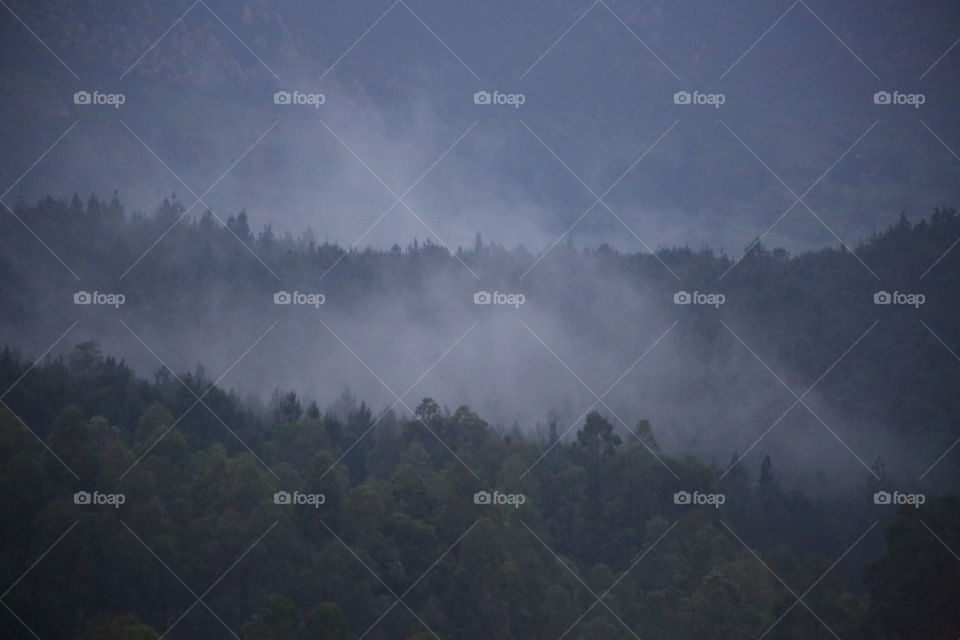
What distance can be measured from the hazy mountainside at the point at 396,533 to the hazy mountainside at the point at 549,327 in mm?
1710

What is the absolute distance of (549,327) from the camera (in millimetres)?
29328

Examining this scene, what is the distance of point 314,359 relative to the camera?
2794 cm

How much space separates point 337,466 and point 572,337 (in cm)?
964

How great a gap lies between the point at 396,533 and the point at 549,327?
10480 millimetres

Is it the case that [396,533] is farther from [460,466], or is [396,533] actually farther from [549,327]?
[549,327]

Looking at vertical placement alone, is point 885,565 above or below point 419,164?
below

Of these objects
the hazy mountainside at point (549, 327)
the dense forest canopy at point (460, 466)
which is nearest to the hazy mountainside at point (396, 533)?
the dense forest canopy at point (460, 466)

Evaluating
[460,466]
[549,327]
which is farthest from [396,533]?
[549,327]

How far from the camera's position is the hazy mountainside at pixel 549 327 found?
24.8 metres

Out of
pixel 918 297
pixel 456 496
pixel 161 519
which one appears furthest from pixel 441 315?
pixel 918 297

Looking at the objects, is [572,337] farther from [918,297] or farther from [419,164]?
[918,297]

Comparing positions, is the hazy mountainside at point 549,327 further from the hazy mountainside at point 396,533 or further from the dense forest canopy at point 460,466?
the hazy mountainside at point 396,533

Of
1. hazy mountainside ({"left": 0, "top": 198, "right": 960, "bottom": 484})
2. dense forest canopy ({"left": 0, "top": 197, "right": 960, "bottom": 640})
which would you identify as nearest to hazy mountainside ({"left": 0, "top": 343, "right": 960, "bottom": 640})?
dense forest canopy ({"left": 0, "top": 197, "right": 960, "bottom": 640})

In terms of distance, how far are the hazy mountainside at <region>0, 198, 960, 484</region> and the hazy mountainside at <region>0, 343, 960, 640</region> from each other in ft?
5.61
